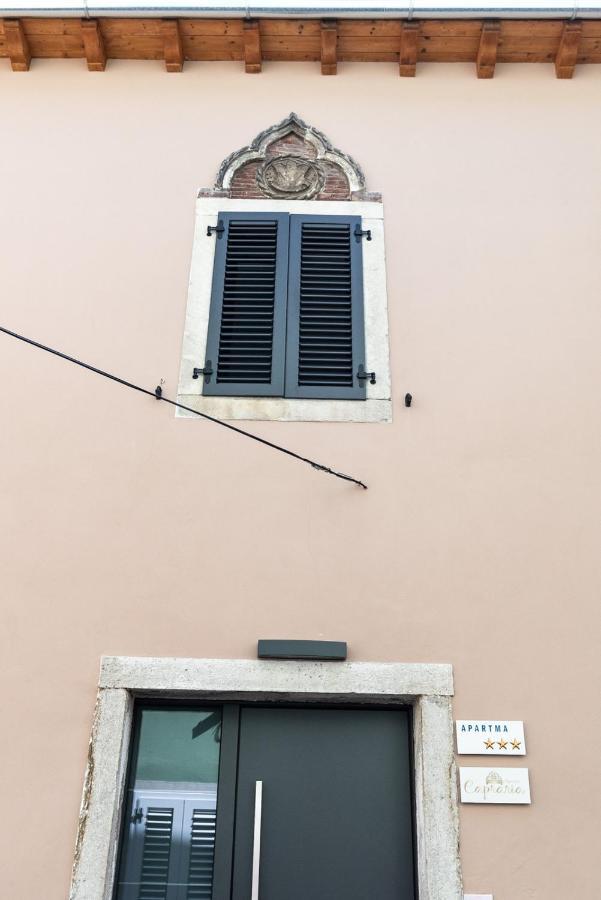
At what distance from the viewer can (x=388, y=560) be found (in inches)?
200

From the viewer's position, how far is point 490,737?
4.65 m

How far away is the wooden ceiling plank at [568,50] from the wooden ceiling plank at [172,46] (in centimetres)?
282

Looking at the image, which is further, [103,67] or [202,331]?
[103,67]

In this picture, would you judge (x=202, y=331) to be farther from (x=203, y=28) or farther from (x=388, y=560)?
(x=203, y=28)

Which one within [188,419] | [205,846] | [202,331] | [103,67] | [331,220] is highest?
[103,67]

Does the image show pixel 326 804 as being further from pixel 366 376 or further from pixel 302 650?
pixel 366 376

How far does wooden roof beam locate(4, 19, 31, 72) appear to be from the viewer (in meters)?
6.69

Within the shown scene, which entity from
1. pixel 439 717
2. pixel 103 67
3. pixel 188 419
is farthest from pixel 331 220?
pixel 439 717

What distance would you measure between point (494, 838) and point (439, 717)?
2.04 ft

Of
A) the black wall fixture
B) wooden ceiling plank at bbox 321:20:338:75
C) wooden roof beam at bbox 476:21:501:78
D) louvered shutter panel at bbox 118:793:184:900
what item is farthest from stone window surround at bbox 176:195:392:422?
louvered shutter panel at bbox 118:793:184:900

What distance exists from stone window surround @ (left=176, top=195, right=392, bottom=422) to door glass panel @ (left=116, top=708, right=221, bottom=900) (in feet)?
5.86

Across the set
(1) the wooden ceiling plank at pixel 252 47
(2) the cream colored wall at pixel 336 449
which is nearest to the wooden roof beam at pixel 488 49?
(2) the cream colored wall at pixel 336 449

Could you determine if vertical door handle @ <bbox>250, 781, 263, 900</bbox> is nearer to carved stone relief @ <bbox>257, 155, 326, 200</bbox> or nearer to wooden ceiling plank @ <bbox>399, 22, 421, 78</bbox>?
carved stone relief @ <bbox>257, 155, 326, 200</bbox>

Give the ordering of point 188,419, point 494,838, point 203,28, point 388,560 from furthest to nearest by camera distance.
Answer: point 203,28 → point 188,419 → point 388,560 → point 494,838
